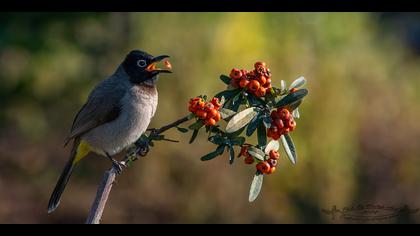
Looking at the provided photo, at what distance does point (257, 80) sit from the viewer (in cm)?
335

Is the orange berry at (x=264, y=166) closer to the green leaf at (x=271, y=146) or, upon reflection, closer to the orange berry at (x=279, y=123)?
the green leaf at (x=271, y=146)

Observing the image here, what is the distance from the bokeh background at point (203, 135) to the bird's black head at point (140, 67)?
2757mm

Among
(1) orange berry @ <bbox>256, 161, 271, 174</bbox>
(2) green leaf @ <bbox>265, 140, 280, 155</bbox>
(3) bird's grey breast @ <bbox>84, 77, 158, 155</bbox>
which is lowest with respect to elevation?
(3) bird's grey breast @ <bbox>84, 77, 158, 155</bbox>

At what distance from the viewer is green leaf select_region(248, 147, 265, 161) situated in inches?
130

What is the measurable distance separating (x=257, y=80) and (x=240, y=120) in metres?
0.21

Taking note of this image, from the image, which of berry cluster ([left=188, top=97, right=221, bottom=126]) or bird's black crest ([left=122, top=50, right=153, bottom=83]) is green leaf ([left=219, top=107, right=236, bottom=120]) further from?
bird's black crest ([left=122, top=50, right=153, bottom=83])

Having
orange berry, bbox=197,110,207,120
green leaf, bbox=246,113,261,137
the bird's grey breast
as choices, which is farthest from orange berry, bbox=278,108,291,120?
the bird's grey breast

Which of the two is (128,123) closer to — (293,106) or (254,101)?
(254,101)

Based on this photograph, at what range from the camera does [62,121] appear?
27.6 ft

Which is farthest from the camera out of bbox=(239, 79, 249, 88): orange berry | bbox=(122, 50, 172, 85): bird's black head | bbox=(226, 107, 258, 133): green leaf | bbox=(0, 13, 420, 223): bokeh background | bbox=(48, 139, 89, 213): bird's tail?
bbox=(0, 13, 420, 223): bokeh background

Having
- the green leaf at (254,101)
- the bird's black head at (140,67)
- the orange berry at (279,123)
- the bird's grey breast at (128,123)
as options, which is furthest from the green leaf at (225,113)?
the bird's black head at (140,67)

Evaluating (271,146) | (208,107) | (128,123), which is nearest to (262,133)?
(271,146)

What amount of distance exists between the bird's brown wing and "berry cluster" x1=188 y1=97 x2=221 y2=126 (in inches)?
64.7

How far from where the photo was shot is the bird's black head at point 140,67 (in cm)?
491
